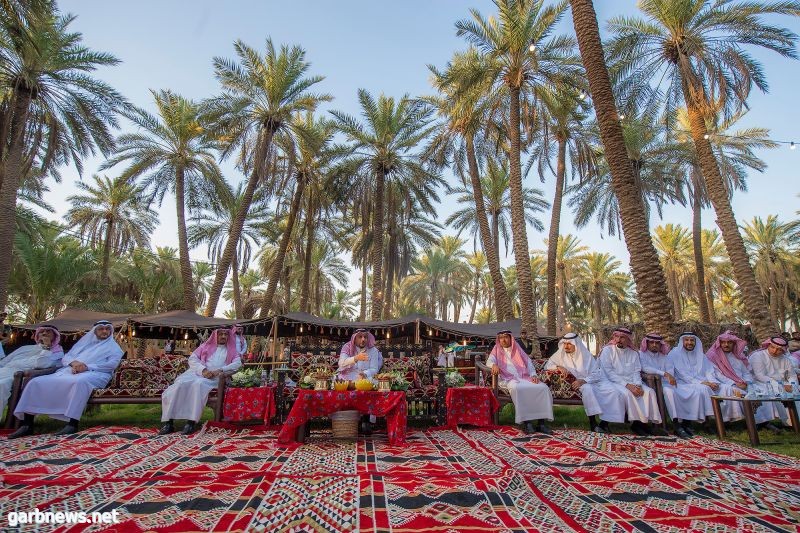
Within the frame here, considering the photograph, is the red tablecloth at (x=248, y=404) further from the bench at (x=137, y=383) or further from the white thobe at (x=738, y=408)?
the white thobe at (x=738, y=408)

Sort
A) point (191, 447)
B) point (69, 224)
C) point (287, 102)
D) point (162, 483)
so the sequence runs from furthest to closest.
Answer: point (69, 224)
point (287, 102)
point (191, 447)
point (162, 483)

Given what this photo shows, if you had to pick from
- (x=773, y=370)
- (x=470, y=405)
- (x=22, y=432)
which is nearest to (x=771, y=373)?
(x=773, y=370)

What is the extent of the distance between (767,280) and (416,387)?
113ft

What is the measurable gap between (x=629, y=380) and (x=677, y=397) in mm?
742

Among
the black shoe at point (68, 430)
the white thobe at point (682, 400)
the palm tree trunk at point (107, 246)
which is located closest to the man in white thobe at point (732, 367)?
the white thobe at point (682, 400)

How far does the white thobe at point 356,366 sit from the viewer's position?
291 inches

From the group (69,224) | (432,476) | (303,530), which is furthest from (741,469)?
(69,224)

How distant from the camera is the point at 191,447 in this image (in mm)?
5410

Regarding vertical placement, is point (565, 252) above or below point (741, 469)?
above

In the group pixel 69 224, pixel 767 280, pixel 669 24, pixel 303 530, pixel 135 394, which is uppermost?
pixel 669 24

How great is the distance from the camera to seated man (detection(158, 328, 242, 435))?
259 inches

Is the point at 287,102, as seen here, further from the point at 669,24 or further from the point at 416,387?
the point at 416,387

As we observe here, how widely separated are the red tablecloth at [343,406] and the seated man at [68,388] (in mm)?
3234

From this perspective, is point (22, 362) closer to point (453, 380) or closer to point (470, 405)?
point (453, 380)
